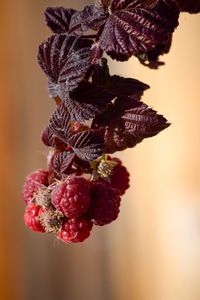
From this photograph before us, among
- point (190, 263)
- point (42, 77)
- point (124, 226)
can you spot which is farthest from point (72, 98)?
point (42, 77)

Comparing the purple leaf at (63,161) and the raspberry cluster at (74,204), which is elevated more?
the purple leaf at (63,161)

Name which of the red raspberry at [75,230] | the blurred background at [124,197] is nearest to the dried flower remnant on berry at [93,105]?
the red raspberry at [75,230]

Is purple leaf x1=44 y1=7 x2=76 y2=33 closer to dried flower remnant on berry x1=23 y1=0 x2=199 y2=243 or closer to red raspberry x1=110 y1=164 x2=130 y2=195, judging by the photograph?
dried flower remnant on berry x1=23 y1=0 x2=199 y2=243

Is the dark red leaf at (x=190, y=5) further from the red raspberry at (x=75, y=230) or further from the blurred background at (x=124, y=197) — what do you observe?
the blurred background at (x=124, y=197)

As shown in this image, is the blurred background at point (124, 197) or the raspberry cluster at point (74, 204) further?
the blurred background at point (124, 197)

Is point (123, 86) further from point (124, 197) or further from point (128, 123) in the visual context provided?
point (124, 197)

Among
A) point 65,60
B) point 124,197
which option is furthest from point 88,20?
point 124,197
